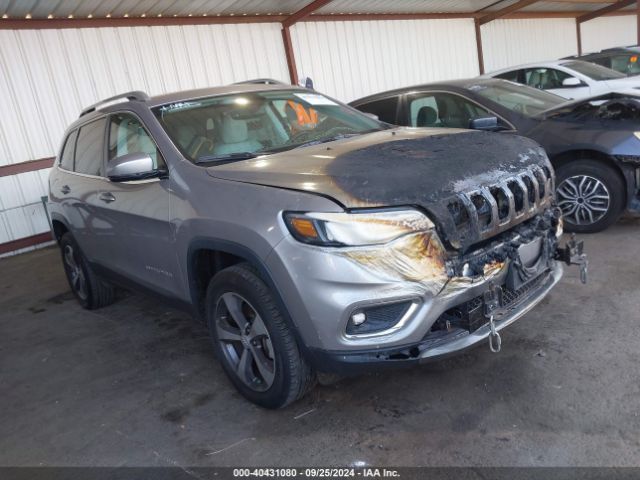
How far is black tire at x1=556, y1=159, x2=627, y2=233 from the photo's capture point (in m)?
4.91

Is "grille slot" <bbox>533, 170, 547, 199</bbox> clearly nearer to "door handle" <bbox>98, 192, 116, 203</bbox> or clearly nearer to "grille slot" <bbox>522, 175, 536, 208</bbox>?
"grille slot" <bbox>522, 175, 536, 208</bbox>

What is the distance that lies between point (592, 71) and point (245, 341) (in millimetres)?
8956

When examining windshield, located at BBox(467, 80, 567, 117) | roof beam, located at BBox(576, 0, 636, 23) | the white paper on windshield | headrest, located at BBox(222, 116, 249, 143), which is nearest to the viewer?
headrest, located at BBox(222, 116, 249, 143)

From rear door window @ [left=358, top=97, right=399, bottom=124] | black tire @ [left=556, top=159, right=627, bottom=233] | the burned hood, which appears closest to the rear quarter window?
rear door window @ [left=358, top=97, right=399, bottom=124]

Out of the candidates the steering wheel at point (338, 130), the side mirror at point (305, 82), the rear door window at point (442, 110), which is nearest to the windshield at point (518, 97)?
the rear door window at point (442, 110)

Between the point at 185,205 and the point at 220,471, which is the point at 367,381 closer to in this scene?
the point at 220,471

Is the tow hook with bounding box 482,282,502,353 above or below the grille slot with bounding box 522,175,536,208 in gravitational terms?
below

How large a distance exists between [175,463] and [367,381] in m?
1.12

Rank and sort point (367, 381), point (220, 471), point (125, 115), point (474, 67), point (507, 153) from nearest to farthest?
point (220, 471) → point (507, 153) → point (367, 381) → point (125, 115) → point (474, 67)

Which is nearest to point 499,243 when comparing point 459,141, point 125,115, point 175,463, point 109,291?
point 459,141

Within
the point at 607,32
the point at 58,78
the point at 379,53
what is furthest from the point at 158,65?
the point at 607,32

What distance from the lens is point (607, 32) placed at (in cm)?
2467

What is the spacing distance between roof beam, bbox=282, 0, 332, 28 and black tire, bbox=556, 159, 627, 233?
739 centimetres

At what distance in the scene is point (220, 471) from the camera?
8.46ft
